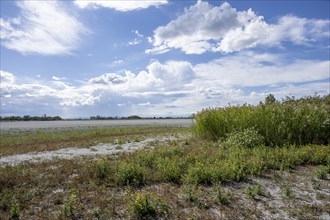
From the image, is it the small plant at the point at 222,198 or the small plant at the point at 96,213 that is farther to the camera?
the small plant at the point at 222,198

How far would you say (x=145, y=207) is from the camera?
593 centimetres

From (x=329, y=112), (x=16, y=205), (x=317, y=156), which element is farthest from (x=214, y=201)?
(x=329, y=112)

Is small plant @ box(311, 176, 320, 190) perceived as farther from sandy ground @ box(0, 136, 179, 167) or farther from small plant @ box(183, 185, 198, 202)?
sandy ground @ box(0, 136, 179, 167)

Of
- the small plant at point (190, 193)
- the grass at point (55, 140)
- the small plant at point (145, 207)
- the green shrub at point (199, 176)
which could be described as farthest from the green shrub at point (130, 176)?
the grass at point (55, 140)

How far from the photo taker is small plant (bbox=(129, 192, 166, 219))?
5900 millimetres

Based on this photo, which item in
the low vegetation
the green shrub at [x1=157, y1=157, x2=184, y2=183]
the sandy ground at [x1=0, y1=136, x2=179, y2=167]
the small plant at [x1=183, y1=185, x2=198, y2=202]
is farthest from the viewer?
the sandy ground at [x1=0, y1=136, x2=179, y2=167]

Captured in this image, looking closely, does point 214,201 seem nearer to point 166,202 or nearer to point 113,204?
point 166,202

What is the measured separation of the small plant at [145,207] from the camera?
5.90 meters

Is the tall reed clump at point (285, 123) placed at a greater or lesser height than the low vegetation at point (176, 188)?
greater

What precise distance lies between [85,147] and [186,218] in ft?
37.3

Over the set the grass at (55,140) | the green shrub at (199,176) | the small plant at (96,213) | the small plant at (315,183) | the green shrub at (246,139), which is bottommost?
the small plant at (96,213)

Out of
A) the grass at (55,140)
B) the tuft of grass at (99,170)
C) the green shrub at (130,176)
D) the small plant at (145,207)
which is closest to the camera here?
the small plant at (145,207)

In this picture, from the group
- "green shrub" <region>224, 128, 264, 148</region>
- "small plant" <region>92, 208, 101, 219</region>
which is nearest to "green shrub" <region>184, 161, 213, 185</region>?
"small plant" <region>92, 208, 101, 219</region>

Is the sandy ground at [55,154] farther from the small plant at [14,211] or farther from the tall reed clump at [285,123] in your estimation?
the small plant at [14,211]
